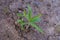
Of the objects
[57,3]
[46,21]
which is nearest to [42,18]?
[46,21]

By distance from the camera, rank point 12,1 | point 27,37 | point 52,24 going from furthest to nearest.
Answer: point 12,1 → point 52,24 → point 27,37

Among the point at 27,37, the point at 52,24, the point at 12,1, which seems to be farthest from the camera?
the point at 12,1

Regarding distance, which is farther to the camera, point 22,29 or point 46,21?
point 46,21

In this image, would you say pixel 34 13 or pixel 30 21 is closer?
pixel 30 21

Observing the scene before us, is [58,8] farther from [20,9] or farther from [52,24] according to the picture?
[20,9]

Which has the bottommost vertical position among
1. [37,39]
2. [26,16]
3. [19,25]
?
[37,39]

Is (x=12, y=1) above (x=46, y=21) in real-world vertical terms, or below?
above
